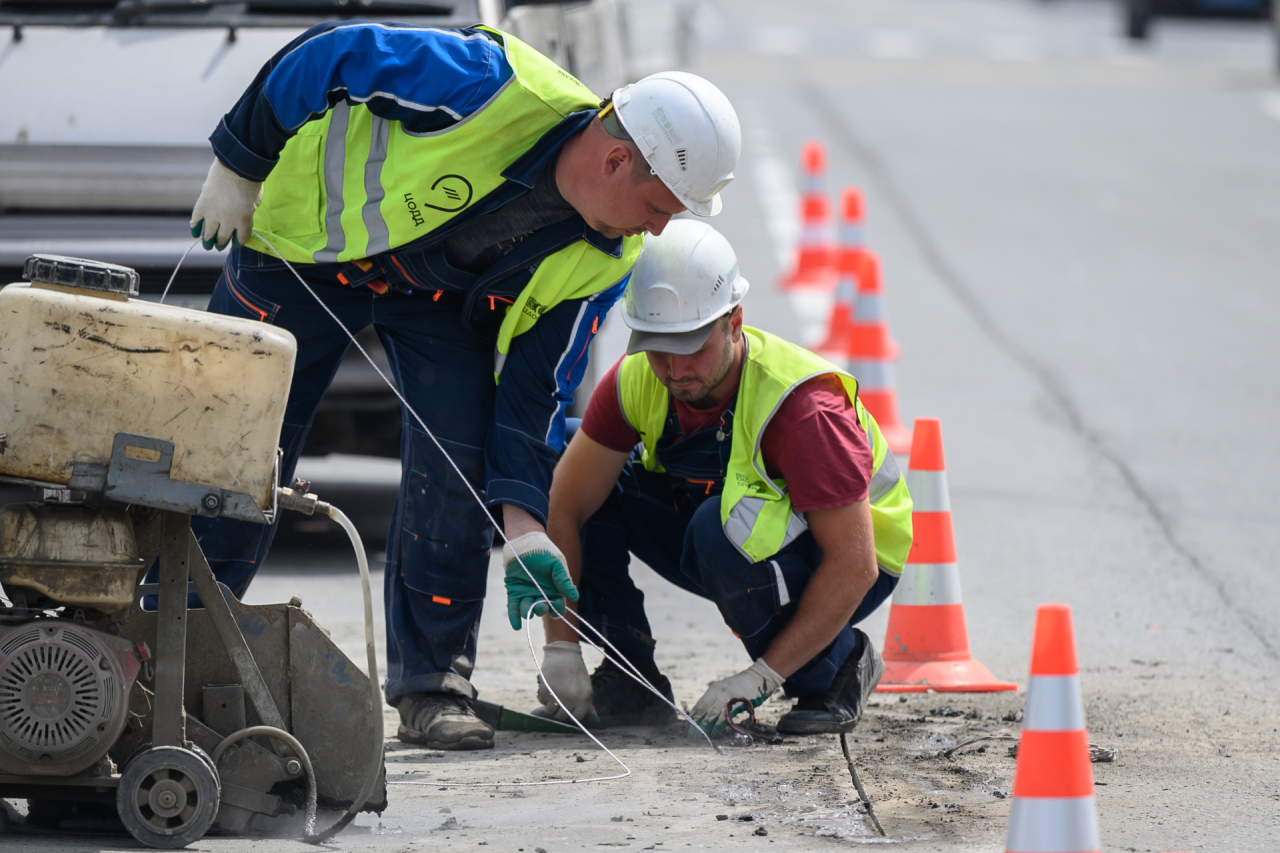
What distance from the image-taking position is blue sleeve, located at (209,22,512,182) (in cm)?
381

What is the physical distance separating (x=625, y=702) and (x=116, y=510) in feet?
5.41

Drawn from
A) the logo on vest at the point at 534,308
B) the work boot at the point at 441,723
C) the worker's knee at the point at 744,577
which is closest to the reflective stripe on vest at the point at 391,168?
the logo on vest at the point at 534,308

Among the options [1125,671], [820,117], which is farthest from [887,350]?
[820,117]

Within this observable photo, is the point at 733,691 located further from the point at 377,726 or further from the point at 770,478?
the point at 377,726

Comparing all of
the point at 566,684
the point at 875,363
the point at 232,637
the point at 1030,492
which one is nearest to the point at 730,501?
the point at 566,684

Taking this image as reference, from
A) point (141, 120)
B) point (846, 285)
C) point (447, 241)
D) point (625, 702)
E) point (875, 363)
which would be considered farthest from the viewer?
point (846, 285)

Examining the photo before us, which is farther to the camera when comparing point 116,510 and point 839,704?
point 839,704

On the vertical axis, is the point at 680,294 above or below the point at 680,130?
below

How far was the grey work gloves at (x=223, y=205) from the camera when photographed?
3939mm

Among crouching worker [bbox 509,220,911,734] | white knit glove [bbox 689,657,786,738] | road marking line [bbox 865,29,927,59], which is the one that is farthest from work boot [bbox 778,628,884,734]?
road marking line [bbox 865,29,927,59]

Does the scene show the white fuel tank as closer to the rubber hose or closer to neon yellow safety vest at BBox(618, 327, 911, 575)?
the rubber hose

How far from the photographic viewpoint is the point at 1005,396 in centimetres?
848

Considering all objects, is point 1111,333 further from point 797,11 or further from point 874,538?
point 797,11

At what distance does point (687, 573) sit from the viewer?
456cm
